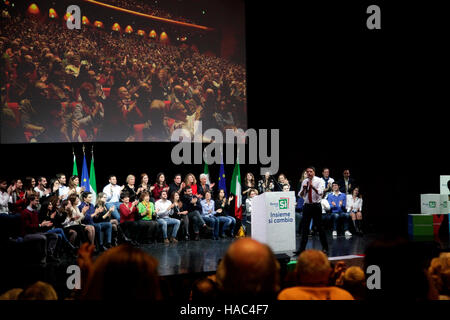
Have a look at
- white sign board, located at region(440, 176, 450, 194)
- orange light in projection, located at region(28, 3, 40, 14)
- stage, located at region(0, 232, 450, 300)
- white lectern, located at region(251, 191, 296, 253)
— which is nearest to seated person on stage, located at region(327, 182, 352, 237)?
stage, located at region(0, 232, 450, 300)

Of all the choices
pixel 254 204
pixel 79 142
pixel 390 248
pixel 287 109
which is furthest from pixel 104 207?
pixel 390 248

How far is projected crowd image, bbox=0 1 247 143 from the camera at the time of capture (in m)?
8.64

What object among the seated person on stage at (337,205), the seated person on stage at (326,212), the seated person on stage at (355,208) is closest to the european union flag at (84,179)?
the seated person on stage at (326,212)

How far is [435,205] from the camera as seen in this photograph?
374 inches

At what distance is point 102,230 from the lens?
801 cm

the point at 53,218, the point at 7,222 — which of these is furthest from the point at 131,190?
the point at 7,222

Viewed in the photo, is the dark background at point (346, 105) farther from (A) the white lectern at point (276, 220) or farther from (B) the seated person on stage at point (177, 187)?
(A) the white lectern at point (276, 220)

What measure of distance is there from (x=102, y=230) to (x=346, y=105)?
21.4 feet

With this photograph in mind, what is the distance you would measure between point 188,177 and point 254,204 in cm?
244

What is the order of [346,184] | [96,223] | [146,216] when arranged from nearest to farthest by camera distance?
[96,223] → [146,216] → [346,184]

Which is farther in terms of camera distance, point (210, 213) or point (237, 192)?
point (237, 192)

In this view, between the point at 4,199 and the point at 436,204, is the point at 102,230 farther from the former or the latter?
the point at 436,204

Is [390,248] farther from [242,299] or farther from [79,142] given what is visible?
[79,142]
